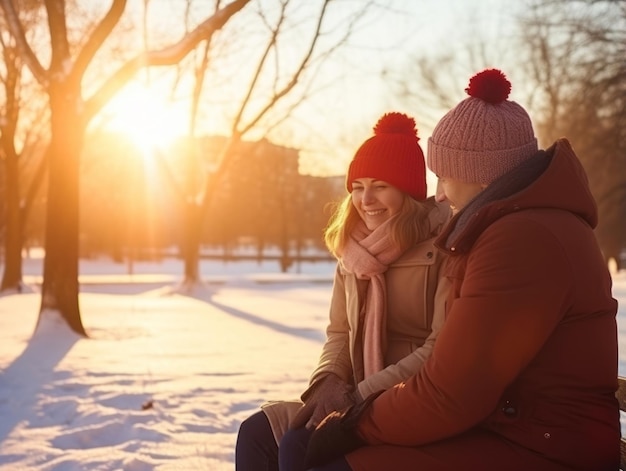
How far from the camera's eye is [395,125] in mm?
2818

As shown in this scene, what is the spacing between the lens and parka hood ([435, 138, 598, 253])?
1.69 metres

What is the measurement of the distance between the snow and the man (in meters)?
2.49

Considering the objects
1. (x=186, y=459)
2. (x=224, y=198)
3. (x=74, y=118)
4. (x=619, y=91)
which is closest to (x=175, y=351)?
(x=74, y=118)

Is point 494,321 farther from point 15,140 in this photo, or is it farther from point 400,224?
point 15,140

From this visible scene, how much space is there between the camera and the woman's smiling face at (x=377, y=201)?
268cm

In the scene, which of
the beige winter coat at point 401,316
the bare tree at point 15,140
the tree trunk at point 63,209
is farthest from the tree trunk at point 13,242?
the beige winter coat at point 401,316

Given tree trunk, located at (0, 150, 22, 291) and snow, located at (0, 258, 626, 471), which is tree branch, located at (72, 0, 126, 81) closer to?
snow, located at (0, 258, 626, 471)

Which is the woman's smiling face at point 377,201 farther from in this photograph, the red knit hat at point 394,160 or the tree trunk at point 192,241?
the tree trunk at point 192,241

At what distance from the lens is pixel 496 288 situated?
1614 millimetres

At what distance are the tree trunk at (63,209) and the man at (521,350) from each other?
766cm

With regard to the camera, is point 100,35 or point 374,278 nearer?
point 374,278

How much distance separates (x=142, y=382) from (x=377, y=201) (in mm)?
4341

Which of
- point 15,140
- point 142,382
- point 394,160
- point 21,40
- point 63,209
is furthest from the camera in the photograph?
point 15,140

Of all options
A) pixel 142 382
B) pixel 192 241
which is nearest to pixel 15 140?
pixel 192 241
